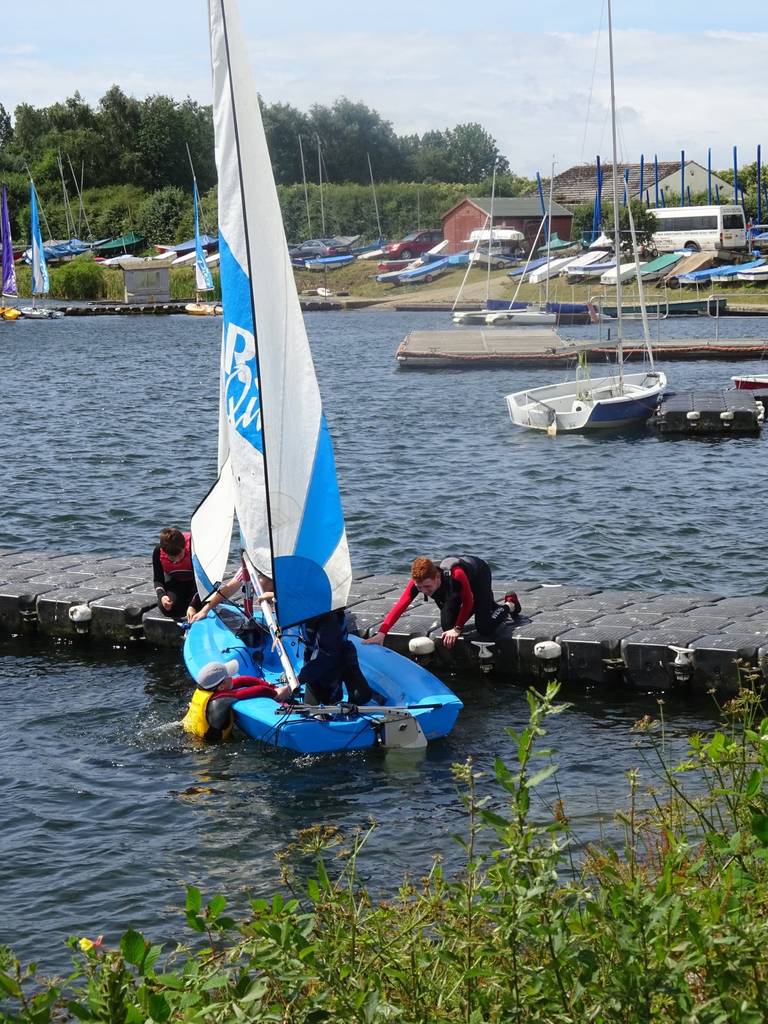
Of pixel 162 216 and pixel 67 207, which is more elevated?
pixel 67 207

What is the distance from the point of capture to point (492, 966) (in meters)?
5.99

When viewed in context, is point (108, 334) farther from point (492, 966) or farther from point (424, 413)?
point (492, 966)

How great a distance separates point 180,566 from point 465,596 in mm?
3673

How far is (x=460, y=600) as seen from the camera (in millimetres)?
15203

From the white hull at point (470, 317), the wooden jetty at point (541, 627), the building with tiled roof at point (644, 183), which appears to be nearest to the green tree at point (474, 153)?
the building with tiled roof at point (644, 183)

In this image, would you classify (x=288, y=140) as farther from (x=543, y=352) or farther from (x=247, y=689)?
(x=247, y=689)

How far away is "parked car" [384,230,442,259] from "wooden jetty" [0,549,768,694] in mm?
98954

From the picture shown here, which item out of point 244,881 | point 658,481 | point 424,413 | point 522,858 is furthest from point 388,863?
point 424,413

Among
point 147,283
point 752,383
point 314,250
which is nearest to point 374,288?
point 314,250

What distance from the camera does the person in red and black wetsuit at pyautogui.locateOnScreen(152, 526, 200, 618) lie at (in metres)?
16.3

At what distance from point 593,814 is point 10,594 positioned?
9.75 meters

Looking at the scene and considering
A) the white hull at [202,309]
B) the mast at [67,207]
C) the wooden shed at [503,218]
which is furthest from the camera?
the mast at [67,207]

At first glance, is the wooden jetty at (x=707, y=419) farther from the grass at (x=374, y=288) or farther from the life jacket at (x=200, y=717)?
the grass at (x=374, y=288)

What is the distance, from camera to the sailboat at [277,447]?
1271cm
